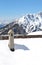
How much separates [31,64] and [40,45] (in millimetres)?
4893

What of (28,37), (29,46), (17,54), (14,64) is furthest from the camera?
(28,37)

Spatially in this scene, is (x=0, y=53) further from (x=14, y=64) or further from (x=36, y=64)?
(x=36, y=64)

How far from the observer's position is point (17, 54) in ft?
47.6

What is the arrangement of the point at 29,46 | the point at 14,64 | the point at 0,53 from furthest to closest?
1. the point at 29,46
2. the point at 0,53
3. the point at 14,64

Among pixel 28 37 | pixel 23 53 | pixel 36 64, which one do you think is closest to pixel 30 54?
pixel 23 53

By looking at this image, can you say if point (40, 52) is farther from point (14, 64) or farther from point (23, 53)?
point (14, 64)

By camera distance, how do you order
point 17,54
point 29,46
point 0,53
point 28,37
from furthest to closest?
point 28,37 → point 29,46 → point 17,54 → point 0,53

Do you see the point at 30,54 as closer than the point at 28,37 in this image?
Yes

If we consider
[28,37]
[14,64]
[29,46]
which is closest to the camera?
[14,64]

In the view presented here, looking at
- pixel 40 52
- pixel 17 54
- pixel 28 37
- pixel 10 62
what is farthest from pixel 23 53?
pixel 28 37

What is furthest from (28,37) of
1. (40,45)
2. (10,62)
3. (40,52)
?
(10,62)

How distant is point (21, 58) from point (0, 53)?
66.1 inches

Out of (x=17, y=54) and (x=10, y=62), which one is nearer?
(x=10, y=62)

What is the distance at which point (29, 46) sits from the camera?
1703cm
